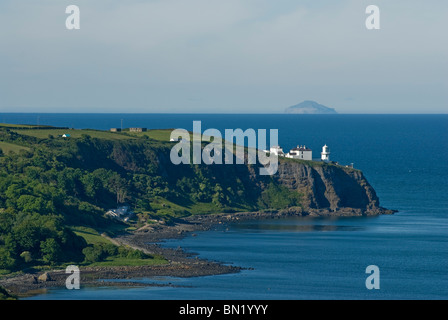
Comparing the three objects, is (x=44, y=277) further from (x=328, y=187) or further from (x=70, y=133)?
(x=70, y=133)

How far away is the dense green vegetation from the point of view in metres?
115

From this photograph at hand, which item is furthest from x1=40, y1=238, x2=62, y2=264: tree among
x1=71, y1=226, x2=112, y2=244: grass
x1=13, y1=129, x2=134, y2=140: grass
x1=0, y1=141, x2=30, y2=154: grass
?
x1=13, y1=129, x2=134, y2=140: grass

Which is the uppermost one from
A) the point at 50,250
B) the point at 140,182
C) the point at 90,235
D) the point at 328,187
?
the point at 140,182

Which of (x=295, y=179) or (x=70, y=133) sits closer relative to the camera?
(x=295, y=179)

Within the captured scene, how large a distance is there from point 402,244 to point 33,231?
2050 inches

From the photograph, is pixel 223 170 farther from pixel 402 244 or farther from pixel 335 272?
pixel 335 272

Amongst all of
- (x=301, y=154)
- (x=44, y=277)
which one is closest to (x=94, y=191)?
(x=301, y=154)

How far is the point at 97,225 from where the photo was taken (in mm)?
139625

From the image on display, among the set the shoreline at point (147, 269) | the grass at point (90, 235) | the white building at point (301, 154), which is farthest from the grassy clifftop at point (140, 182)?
the white building at point (301, 154)

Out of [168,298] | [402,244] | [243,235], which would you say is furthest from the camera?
[243,235]

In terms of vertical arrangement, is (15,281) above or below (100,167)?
below

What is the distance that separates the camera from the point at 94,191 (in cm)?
15625

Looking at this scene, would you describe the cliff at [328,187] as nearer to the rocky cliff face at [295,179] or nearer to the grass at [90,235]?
the rocky cliff face at [295,179]

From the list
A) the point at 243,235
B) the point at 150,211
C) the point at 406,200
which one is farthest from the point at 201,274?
the point at 406,200
